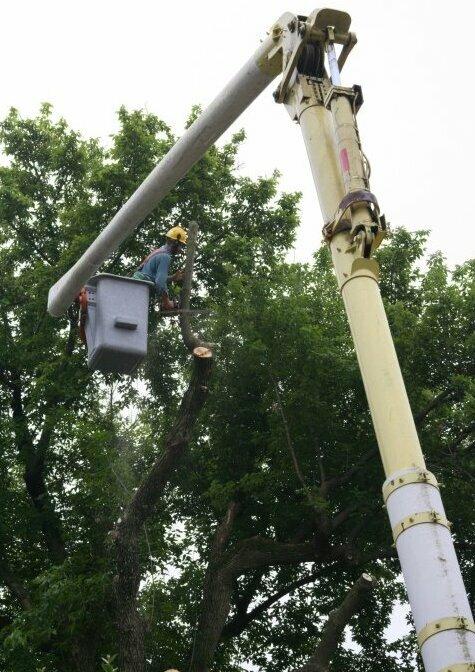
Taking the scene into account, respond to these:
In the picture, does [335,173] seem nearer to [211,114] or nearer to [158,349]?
[211,114]

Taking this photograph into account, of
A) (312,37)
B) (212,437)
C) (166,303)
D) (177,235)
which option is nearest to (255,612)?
(212,437)

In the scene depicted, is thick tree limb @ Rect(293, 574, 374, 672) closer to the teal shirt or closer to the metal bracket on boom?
the teal shirt

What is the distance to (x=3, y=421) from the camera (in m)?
15.1

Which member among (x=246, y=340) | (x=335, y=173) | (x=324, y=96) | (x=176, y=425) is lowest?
(x=335, y=173)

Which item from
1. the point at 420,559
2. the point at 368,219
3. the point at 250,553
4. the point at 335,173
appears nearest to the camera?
the point at 420,559

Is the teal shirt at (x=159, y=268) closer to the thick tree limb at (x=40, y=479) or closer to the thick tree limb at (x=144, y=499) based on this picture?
the thick tree limb at (x=144, y=499)

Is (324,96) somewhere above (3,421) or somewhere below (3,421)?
below

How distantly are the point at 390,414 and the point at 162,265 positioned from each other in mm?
4889

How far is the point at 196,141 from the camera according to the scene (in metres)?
5.10

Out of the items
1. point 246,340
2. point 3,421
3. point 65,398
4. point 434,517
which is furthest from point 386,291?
point 434,517

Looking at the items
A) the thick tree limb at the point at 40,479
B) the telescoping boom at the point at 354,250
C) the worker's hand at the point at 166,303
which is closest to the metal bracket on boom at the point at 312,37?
the telescoping boom at the point at 354,250

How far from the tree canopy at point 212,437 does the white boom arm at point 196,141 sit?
442 cm

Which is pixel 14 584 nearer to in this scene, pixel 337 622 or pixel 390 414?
pixel 337 622

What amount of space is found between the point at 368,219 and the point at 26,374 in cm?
1211
